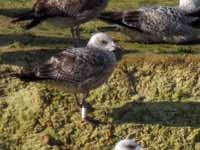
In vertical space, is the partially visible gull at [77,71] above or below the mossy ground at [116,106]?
above

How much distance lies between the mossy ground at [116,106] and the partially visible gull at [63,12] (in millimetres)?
463

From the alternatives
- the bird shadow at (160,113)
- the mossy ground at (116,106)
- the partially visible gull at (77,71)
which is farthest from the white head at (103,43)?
the bird shadow at (160,113)

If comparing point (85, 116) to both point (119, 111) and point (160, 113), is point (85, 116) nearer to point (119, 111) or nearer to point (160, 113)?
point (119, 111)

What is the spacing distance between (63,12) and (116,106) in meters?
2.43

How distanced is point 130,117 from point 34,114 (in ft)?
4.55

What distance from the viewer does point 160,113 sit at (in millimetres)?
12023

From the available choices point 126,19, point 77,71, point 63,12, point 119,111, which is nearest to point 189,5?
point 126,19

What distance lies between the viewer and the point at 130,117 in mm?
11953

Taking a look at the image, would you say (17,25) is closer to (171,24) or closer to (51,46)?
(51,46)

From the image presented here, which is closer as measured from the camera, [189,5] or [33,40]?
[33,40]

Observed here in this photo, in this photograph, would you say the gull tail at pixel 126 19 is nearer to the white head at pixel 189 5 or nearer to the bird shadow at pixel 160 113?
the white head at pixel 189 5

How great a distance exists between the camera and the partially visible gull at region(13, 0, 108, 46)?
13766mm

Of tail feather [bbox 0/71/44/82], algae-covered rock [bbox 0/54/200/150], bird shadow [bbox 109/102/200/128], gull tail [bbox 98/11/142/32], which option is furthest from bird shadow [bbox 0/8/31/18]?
bird shadow [bbox 109/102/200/128]

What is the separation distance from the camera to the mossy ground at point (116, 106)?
1154 centimetres
